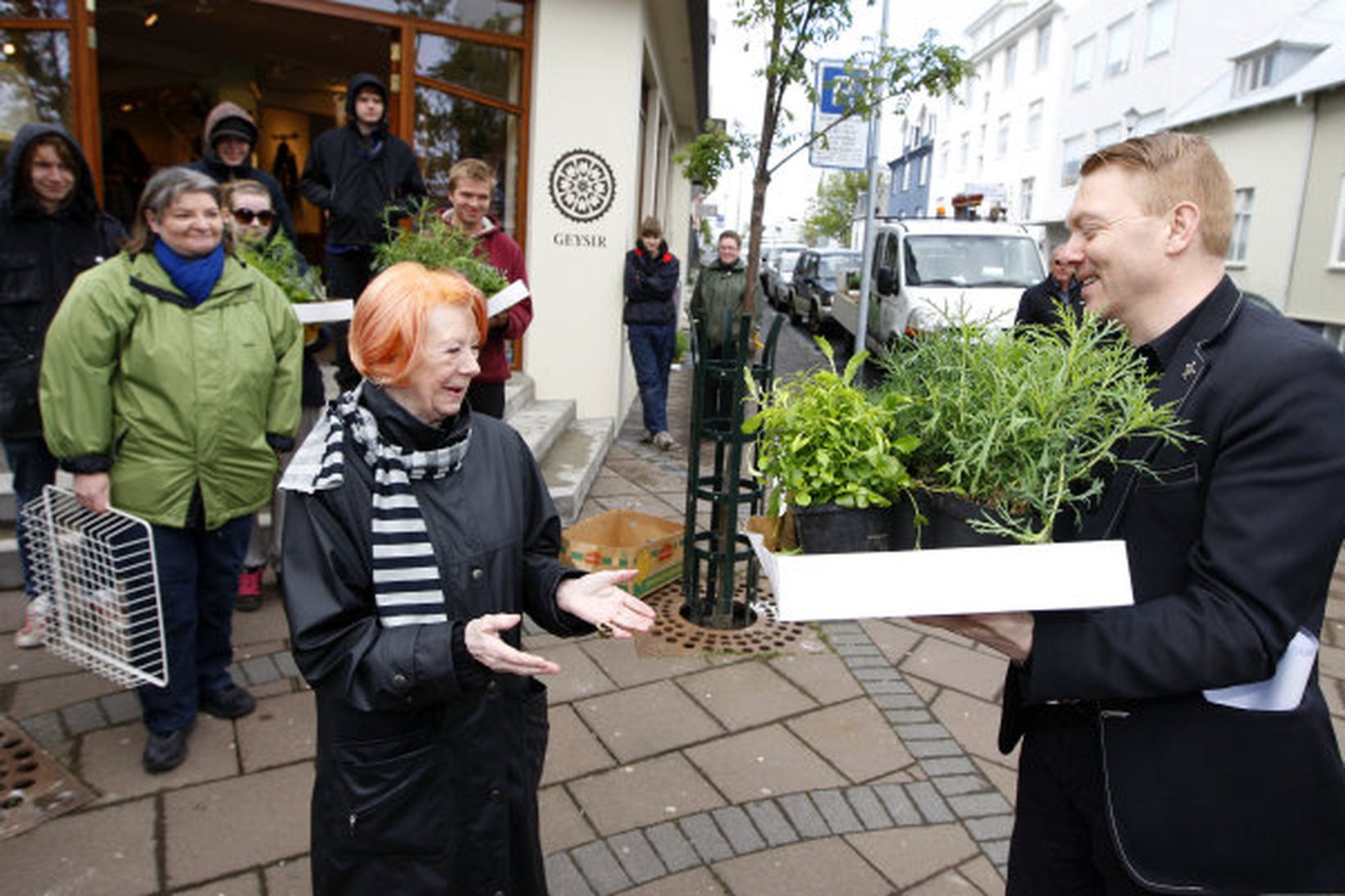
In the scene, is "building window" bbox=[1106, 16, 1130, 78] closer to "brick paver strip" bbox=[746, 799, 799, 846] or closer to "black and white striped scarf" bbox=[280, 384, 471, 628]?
"brick paver strip" bbox=[746, 799, 799, 846]

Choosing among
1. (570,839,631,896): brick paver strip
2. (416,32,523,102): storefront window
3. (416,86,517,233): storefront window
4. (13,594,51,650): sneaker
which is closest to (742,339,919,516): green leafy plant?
(570,839,631,896): brick paver strip

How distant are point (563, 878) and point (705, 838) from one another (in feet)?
1.61

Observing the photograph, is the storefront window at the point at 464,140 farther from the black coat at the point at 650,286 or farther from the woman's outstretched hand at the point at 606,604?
the woman's outstretched hand at the point at 606,604

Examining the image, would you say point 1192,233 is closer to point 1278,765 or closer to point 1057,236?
point 1278,765

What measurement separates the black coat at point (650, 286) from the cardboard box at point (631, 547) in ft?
11.5

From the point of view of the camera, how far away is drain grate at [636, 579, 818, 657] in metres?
4.38

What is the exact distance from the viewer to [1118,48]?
33.0 metres

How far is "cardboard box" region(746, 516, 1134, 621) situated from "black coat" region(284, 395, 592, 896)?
Answer: 0.76 m

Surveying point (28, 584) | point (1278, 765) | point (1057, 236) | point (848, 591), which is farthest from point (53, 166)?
point (1057, 236)

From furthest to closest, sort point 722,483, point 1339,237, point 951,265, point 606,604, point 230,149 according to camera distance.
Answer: point 1339,237 → point 951,265 → point 230,149 → point 722,483 → point 606,604

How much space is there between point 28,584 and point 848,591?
156 inches

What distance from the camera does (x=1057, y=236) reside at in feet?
116

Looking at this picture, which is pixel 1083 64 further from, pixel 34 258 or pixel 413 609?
pixel 413 609

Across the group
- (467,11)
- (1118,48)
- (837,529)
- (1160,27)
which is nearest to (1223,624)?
(837,529)
